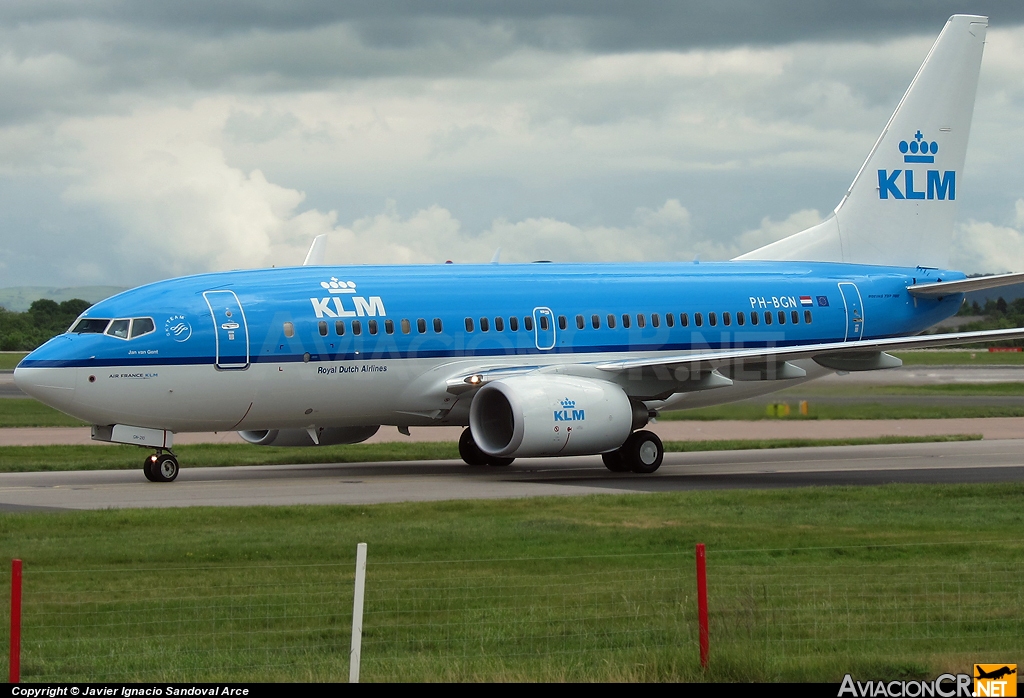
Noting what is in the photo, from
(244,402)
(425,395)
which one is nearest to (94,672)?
(244,402)

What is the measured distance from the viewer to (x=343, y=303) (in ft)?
86.3

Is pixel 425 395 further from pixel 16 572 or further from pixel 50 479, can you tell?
pixel 16 572

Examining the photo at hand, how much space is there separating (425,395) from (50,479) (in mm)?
7501

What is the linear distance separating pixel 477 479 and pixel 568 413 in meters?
2.42

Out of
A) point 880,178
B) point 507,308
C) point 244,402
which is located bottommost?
point 244,402

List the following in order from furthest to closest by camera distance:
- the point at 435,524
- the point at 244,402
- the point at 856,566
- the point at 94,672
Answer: the point at 244,402 < the point at 435,524 < the point at 856,566 < the point at 94,672

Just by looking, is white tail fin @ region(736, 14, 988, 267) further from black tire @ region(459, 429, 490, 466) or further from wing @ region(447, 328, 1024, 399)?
black tire @ region(459, 429, 490, 466)

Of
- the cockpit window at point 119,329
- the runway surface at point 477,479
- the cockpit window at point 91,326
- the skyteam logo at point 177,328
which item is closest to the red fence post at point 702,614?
the runway surface at point 477,479

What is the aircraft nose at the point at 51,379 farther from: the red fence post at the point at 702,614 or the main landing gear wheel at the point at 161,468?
the red fence post at the point at 702,614

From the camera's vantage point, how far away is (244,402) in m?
25.3

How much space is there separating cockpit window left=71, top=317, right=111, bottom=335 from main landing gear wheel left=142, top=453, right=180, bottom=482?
8.96 feet

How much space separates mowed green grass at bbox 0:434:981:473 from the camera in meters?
30.7

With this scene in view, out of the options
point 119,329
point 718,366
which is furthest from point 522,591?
point 718,366

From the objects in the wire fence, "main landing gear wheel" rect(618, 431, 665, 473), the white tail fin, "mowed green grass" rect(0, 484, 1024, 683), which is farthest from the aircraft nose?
the white tail fin
